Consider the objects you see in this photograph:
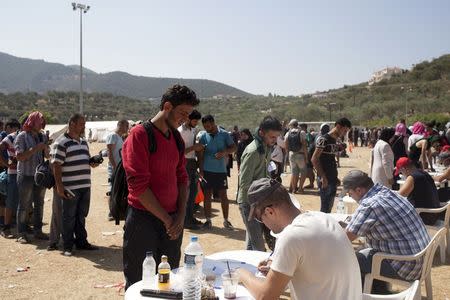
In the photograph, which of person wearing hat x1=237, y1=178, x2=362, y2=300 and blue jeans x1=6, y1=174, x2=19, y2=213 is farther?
blue jeans x1=6, y1=174, x2=19, y2=213

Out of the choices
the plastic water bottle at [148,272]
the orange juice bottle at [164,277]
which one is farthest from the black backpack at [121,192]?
the orange juice bottle at [164,277]

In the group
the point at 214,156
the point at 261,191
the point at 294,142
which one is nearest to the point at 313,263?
the point at 261,191

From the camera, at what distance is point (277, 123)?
4.25 m

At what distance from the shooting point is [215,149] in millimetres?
7434

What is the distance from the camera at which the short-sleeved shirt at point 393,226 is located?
3648 millimetres

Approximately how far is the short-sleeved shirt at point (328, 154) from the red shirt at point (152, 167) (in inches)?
143

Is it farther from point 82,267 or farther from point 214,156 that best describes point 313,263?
point 214,156

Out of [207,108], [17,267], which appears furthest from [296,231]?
[207,108]

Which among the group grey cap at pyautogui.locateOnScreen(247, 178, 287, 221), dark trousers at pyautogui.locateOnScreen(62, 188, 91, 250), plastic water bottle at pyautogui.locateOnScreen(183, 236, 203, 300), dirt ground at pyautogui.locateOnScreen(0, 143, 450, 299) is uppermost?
grey cap at pyautogui.locateOnScreen(247, 178, 287, 221)

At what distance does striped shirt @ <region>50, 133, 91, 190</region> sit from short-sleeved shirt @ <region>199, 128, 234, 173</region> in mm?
2170

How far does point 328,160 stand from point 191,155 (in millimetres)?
2257

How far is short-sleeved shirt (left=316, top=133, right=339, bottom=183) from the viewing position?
6.50 meters

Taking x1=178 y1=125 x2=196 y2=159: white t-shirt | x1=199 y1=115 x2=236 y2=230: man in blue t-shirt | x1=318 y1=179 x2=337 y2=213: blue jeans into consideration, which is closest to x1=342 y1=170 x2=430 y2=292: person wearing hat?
x1=318 y1=179 x2=337 y2=213: blue jeans

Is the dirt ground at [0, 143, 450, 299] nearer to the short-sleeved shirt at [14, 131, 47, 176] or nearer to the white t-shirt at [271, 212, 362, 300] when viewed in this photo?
the short-sleeved shirt at [14, 131, 47, 176]
